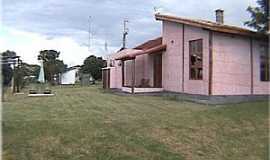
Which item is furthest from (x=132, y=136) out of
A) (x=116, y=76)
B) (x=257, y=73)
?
(x=116, y=76)

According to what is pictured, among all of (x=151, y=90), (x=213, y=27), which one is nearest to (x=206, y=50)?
(x=213, y=27)

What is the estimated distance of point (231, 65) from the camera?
17719 mm

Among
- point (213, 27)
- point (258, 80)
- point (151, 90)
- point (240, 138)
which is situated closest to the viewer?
point (240, 138)

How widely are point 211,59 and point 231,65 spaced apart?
4.06 feet

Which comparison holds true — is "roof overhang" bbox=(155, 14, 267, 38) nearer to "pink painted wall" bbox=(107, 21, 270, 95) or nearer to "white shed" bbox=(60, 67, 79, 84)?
"pink painted wall" bbox=(107, 21, 270, 95)

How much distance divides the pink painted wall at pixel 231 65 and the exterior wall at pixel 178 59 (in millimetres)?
445

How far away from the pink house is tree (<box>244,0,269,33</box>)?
216 centimetres

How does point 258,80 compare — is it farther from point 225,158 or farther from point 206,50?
point 225,158

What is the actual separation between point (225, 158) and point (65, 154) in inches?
120

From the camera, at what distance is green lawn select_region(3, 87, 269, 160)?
7.15 meters

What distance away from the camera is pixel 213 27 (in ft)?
54.6

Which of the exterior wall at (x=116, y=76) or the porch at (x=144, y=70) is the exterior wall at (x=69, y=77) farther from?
the porch at (x=144, y=70)

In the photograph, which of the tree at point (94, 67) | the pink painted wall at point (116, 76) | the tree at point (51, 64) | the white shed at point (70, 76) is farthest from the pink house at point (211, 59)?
the white shed at point (70, 76)

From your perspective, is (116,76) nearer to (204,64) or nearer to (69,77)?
(204,64)
